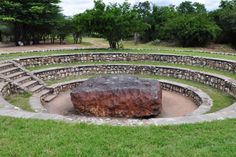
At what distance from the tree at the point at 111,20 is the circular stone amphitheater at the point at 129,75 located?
2220mm

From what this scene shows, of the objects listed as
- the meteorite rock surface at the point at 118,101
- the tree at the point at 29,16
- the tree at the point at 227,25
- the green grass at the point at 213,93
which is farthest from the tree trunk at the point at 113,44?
the tree at the point at 227,25

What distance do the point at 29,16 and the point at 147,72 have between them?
1150 centimetres

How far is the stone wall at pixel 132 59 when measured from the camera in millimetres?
13766

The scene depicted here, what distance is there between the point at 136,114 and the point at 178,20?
62.2 ft

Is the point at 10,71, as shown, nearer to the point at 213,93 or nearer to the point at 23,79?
the point at 23,79

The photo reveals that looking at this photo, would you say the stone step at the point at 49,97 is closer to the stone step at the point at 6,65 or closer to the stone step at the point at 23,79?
the stone step at the point at 23,79

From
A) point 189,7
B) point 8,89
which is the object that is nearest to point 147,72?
point 8,89

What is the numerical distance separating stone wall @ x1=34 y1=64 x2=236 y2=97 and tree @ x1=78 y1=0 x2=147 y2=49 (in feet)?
11.7

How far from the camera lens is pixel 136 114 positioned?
916 cm

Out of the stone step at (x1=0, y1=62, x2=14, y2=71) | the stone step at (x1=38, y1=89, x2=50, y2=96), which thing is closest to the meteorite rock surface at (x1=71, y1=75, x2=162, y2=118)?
the stone step at (x1=38, y1=89, x2=50, y2=96)

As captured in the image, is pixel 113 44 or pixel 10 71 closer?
pixel 10 71

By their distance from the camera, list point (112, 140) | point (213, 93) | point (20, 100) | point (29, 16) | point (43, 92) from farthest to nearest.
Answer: point (29, 16), point (43, 92), point (213, 93), point (20, 100), point (112, 140)

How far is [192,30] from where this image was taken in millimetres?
25203

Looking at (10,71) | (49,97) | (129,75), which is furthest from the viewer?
(129,75)
